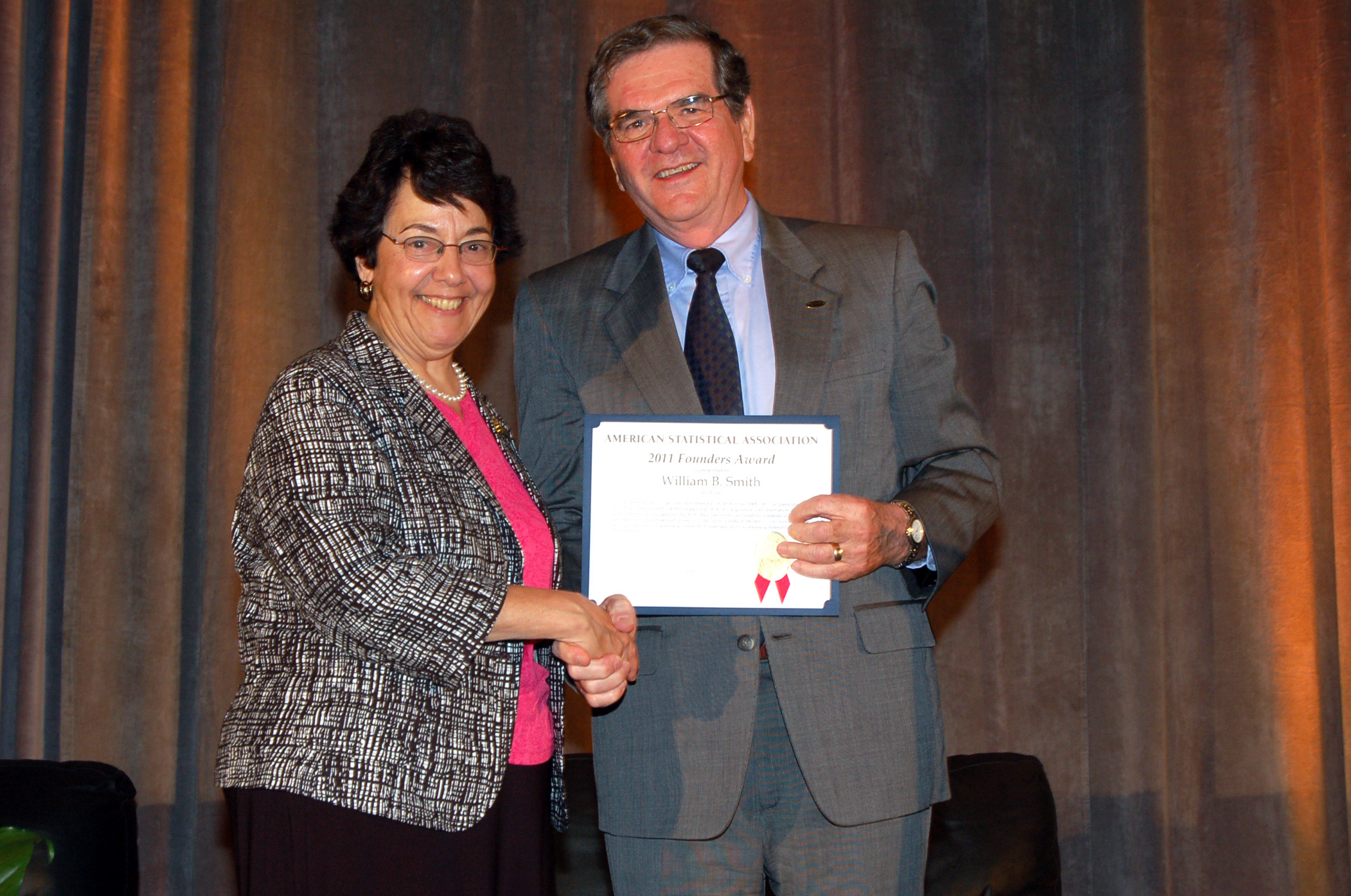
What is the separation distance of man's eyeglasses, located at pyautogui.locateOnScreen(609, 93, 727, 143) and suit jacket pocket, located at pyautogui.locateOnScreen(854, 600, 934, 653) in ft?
2.90

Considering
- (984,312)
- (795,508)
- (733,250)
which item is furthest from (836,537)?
(984,312)

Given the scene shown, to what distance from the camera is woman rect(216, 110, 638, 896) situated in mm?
1550

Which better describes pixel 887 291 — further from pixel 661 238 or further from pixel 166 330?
pixel 166 330

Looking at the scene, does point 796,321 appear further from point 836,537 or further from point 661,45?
point 661,45

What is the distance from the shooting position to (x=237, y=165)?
304cm

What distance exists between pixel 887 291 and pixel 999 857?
1.61m

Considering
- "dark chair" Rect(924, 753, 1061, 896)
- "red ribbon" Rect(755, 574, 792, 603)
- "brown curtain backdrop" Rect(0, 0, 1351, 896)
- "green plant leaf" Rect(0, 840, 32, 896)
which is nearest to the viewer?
"green plant leaf" Rect(0, 840, 32, 896)

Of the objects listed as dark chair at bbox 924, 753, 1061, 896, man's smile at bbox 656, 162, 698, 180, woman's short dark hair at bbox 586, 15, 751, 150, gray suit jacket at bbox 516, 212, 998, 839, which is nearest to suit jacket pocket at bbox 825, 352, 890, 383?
gray suit jacket at bbox 516, 212, 998, 839

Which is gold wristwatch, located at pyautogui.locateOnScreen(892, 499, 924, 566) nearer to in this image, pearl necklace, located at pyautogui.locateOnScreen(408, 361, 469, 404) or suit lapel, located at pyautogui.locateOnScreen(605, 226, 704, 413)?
suit lapel, located at pyautogui.locateOnScreen(605, 226, 704, 413)

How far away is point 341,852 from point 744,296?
3.53 feet

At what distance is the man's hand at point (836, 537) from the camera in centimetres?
163

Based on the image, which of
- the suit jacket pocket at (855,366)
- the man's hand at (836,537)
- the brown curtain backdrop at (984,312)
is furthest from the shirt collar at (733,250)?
the brown curtain backdrop at (984,312)

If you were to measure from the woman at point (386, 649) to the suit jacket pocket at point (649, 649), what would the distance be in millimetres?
39

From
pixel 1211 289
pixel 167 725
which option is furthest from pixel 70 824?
pixel 1211 289
